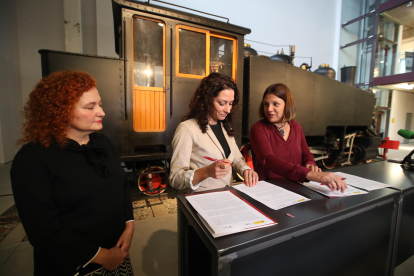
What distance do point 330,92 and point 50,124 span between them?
203 inches

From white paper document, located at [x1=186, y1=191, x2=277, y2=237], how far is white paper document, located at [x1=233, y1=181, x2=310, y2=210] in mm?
121

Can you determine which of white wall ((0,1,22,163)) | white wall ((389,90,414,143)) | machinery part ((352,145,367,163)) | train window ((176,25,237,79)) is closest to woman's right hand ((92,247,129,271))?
train window ((176,25,237,79))

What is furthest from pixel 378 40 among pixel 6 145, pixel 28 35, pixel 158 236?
A: pixel 6 145

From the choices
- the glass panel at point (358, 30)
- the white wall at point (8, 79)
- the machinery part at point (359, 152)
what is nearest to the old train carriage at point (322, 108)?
the machinery part at point (359, 152)

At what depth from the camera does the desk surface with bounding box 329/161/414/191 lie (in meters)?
1.41

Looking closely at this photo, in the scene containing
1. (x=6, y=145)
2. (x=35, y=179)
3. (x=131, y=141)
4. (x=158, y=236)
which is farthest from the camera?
(x=6, y=145)

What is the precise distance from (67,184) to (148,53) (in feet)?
7.34

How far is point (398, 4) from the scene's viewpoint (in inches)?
363

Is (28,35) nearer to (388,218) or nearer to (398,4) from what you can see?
(388,218)

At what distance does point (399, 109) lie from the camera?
37.1ft

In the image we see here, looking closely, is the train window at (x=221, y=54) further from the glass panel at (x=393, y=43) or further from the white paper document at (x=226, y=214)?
the glass panel at (x=393, y=43)

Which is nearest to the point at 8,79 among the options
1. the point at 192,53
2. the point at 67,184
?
the point at 192,53

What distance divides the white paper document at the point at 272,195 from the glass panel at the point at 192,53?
215 centimetres

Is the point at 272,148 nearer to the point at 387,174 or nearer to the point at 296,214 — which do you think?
the point at 296,214
